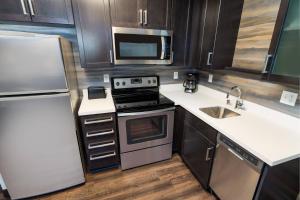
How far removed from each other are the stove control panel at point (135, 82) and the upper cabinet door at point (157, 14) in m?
0.72

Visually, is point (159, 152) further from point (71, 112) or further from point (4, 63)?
point (4, 63)

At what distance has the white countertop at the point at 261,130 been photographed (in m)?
1.00

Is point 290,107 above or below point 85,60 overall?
below

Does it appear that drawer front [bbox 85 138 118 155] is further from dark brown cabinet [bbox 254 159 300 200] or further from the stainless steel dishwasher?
dark brown cabinet [bbox 254 159 300 200]

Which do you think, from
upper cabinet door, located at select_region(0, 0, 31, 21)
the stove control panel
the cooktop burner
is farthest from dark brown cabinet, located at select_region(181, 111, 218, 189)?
upper cabinet door, located at select_region(0, 0, 31, 21)

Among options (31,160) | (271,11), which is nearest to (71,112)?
(31,160)

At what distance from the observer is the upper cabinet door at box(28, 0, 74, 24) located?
139cm

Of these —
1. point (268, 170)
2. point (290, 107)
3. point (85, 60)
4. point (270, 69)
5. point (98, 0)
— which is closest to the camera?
point (268, 170)

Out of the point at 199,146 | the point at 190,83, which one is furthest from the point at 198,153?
the point at 190,83

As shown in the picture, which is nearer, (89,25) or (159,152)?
(89,25)

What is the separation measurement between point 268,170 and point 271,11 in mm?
1334

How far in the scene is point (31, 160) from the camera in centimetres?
145

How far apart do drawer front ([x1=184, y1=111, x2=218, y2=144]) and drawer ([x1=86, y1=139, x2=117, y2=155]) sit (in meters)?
0.92

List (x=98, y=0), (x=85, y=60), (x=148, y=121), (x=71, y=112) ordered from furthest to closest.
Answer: (x=148, y=121)
(x=85, y=60)
(x=98, y=0)
(x=71, y=112)
